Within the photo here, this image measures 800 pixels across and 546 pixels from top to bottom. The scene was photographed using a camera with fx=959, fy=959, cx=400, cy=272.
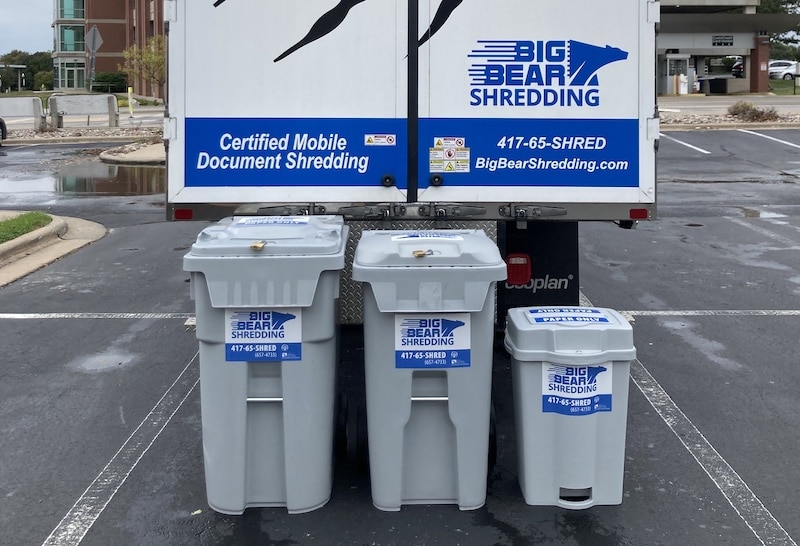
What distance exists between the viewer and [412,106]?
579 cm

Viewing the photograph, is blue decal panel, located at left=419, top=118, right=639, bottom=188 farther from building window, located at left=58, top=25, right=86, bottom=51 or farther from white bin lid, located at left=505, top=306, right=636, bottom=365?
building window, located at left=58, top=25, right=86, bottom=51

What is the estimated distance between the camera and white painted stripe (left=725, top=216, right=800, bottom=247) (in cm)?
1182

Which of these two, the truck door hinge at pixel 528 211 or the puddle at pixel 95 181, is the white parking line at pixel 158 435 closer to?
the truck door hinge at pixel 528 211

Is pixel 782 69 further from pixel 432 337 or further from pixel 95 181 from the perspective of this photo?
pixel 432 337

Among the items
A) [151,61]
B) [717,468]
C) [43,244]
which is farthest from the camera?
[151,61]

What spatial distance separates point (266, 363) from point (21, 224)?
8.95 metres

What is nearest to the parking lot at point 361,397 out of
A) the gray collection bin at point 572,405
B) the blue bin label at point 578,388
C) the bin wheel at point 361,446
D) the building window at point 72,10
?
the bin wheel at point 361,446

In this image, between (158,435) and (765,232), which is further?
(765,232)

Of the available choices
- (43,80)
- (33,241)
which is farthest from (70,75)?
(33,241)

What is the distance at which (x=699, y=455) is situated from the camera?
5.34 meters

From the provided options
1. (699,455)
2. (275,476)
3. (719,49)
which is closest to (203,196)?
(275,476)

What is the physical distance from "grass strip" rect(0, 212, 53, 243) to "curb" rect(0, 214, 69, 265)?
3.1 inches

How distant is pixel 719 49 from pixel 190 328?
48647 millimetres

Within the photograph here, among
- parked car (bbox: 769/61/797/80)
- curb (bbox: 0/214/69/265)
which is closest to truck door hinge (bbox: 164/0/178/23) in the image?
curb (bbox: 0/214/69/265)
